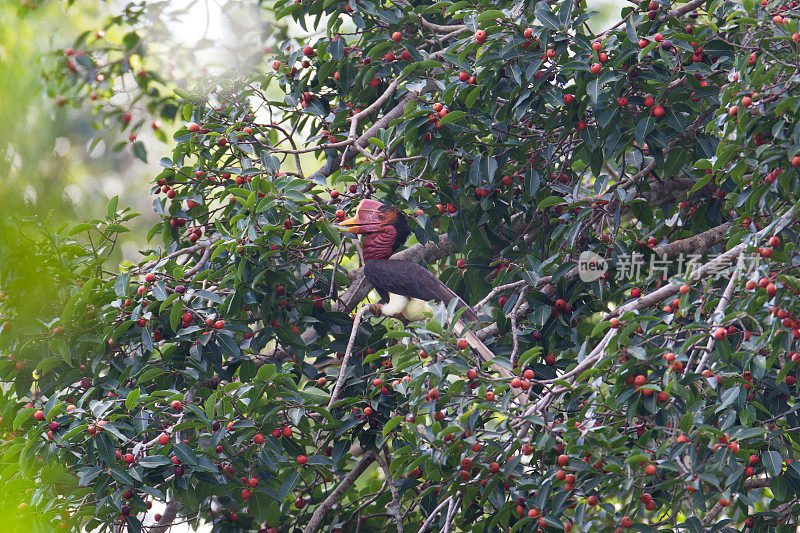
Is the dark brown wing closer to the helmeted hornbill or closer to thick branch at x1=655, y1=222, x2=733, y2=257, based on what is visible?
the helmeted hornbill

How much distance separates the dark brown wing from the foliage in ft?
0.51

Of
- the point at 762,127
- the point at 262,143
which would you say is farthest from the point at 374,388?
the point at 762,127

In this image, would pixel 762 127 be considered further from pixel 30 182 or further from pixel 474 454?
pixel 30 182

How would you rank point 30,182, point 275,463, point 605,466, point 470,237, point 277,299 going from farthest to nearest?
point 470,237, point 277,299, point 275,463, point 605,466, point 30,182

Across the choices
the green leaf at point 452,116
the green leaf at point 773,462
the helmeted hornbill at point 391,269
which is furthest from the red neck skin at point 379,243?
the green leaf at point 773,462

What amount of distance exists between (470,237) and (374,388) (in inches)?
31.0

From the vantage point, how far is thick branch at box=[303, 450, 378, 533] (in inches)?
114

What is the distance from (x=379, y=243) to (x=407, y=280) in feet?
0.74

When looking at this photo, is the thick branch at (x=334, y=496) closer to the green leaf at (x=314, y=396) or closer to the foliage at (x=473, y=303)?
the foliage at (x=473, y=303)

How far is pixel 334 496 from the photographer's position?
2910 mm

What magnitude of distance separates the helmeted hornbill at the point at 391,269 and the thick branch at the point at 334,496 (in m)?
0.67

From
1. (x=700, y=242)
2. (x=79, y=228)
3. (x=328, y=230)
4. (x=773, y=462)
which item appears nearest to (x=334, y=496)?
(x=328, y=230)

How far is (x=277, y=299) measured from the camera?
283cm

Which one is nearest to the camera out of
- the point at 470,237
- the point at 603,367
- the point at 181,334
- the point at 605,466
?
the point at 605,466
